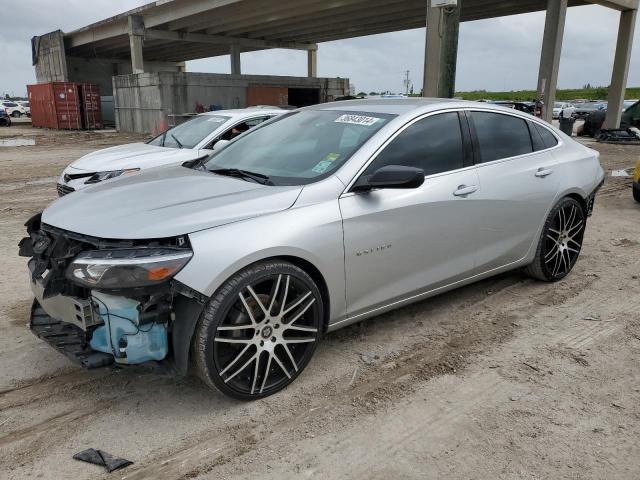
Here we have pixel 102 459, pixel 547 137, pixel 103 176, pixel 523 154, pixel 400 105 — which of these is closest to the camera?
pixel 102 459

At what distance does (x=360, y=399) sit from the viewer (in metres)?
2.97

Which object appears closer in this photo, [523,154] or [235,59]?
[523,154]

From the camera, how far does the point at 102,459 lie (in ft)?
8.13

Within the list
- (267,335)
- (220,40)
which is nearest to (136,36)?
(220,40)

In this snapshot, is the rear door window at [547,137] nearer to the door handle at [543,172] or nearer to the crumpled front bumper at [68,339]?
the door handle at [543,172]

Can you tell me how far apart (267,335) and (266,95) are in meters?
26.6

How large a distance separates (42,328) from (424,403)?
2.17 m

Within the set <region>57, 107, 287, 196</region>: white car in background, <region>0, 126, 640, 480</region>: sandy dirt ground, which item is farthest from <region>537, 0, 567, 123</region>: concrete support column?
<region>0, 126, 640, 480</region>: sandy dirt ground

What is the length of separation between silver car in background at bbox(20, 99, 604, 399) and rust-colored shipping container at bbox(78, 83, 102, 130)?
97.8 feet

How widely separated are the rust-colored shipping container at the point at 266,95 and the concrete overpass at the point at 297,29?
3.99 metres

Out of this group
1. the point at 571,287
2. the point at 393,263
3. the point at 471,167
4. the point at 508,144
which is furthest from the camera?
the point at 571,287

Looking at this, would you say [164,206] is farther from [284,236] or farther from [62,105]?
[62,105]

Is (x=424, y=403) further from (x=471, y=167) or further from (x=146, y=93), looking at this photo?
(x=146, y=93)

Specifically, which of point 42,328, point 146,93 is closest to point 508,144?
point 42,328
